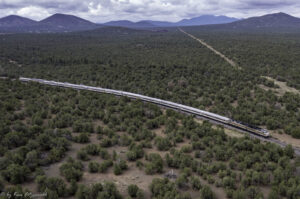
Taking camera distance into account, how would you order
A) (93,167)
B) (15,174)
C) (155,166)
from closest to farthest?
1. (15,174)
2. (93,167)
3. (155,166)

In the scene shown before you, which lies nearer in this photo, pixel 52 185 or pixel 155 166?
pixel 52 185

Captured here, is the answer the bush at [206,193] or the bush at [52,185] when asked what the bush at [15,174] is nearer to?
the bush at [52,185]

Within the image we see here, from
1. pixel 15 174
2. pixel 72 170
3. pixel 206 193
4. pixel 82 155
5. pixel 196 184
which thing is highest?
pixel 15 174

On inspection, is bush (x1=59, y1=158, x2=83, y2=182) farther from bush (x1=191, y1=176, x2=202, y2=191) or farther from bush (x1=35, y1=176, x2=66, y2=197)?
bush (x1=191, y1=176, x2=202, y2=191)

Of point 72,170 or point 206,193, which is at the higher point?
point 72,170

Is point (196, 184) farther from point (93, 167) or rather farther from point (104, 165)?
point (93, 167)

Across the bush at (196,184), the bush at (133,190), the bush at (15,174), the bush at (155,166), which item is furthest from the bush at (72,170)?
the bush at (196,184)

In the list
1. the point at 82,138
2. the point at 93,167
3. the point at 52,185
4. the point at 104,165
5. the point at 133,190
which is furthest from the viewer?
the point at 82,138

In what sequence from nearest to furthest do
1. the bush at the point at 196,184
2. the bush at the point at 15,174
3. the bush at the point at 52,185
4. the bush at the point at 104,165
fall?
the bush at the point at 52,185 → the bush at the point at 196,184 → the bush at the point at 15,174 → the bush at the point at 104,165

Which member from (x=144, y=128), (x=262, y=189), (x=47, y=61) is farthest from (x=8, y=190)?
(x=47, y=61)

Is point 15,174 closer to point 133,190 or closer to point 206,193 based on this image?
point 133,190

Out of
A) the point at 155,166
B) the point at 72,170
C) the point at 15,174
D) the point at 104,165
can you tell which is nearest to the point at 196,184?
the point at 155,166

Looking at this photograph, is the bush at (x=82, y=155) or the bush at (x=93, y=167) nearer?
the bush at (x=93, y=167)
